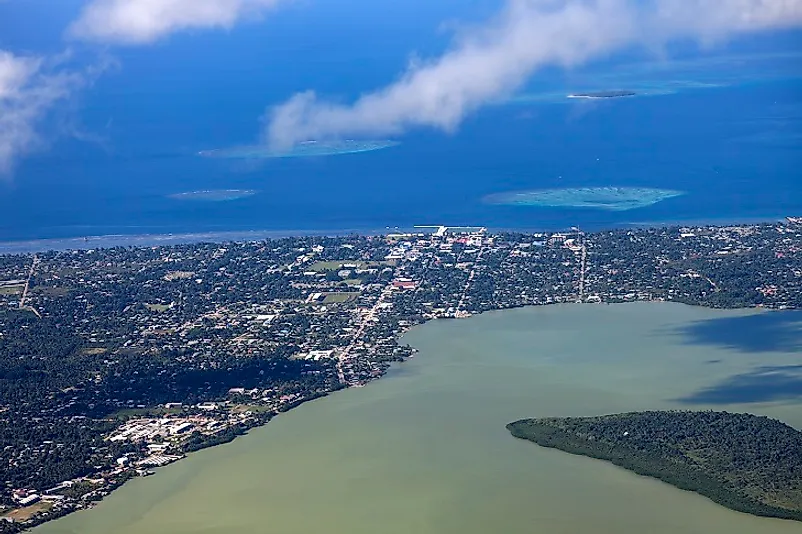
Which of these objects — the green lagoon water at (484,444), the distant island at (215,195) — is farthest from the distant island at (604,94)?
the green lagoon water at (484,444)

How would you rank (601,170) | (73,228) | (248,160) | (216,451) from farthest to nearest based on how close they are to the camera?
(248,160) < (601,170) < (73,228) < (216,451)

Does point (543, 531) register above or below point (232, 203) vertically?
below

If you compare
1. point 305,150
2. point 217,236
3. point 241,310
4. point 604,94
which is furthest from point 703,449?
point 604,94

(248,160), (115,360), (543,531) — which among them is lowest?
(543,531)

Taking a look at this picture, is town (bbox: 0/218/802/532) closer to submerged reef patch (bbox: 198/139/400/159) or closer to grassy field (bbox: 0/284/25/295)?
grassy field (bbox: 0/284/25/295)

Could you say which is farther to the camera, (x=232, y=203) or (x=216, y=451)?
(x=232, y=203)

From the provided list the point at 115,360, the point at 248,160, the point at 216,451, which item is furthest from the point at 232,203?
the point at 216,451

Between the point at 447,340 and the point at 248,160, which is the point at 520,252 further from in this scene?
the point at 248,160
